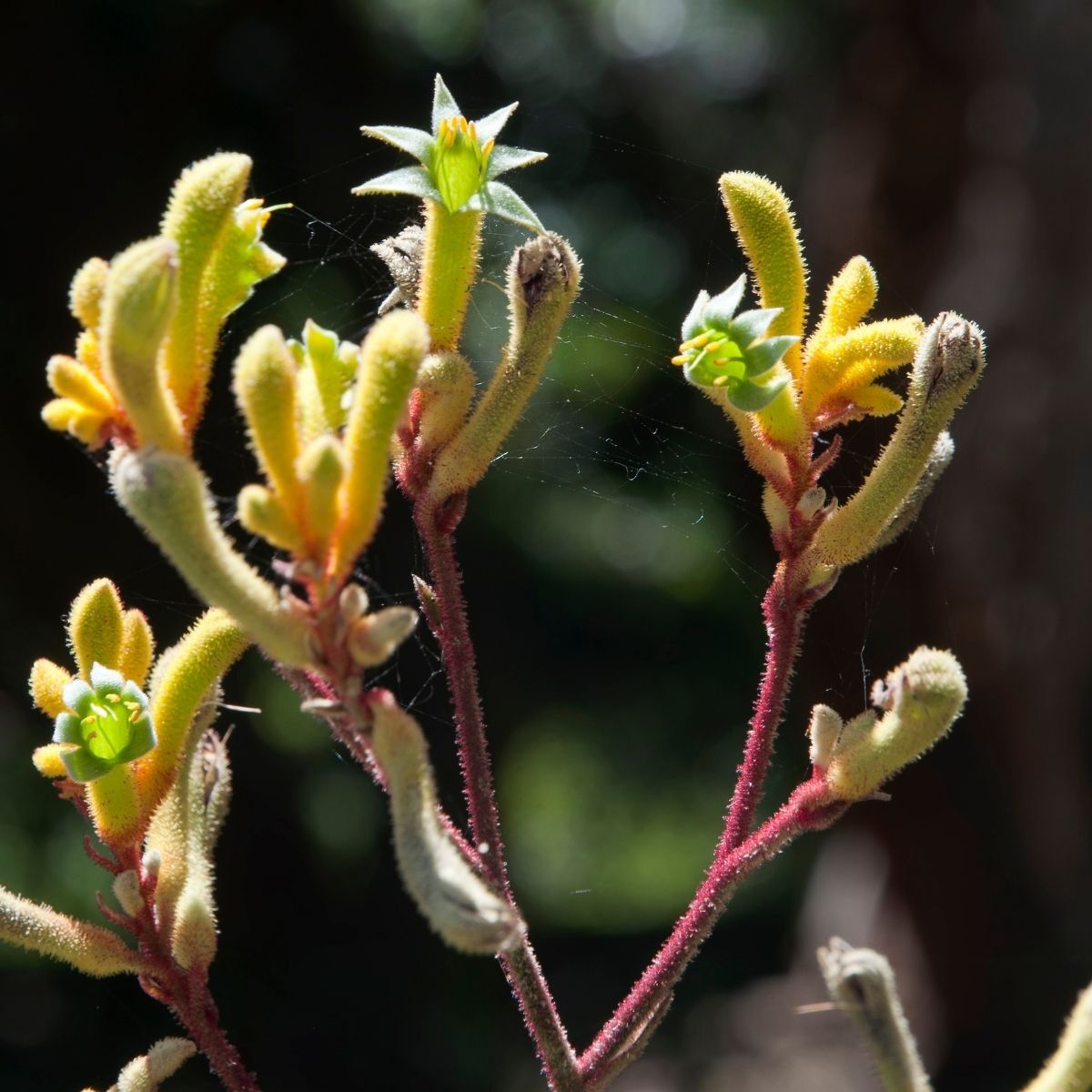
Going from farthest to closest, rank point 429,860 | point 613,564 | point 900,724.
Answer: point 613,564, point 900,724, point 429,860

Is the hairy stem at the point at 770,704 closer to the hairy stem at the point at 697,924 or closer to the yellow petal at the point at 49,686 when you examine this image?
the hairy stem at the point at 697,924

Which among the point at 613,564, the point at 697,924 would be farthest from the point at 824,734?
the point at 613,564

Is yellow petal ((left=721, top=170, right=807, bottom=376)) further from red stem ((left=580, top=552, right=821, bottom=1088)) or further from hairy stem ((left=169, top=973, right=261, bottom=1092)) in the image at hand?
hairy stem ((left=169, top=973, right=261, bottom=1092))

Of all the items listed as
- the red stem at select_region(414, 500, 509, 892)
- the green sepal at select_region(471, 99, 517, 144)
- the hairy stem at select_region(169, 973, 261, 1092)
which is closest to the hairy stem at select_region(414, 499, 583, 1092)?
the red stem at select_region(414, 500, 509, 892)

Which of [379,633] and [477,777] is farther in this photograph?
[477,777]

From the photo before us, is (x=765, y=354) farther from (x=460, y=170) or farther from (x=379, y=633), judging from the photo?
(x=379, y=633)

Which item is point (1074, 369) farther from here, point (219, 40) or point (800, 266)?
point (800, 266)
